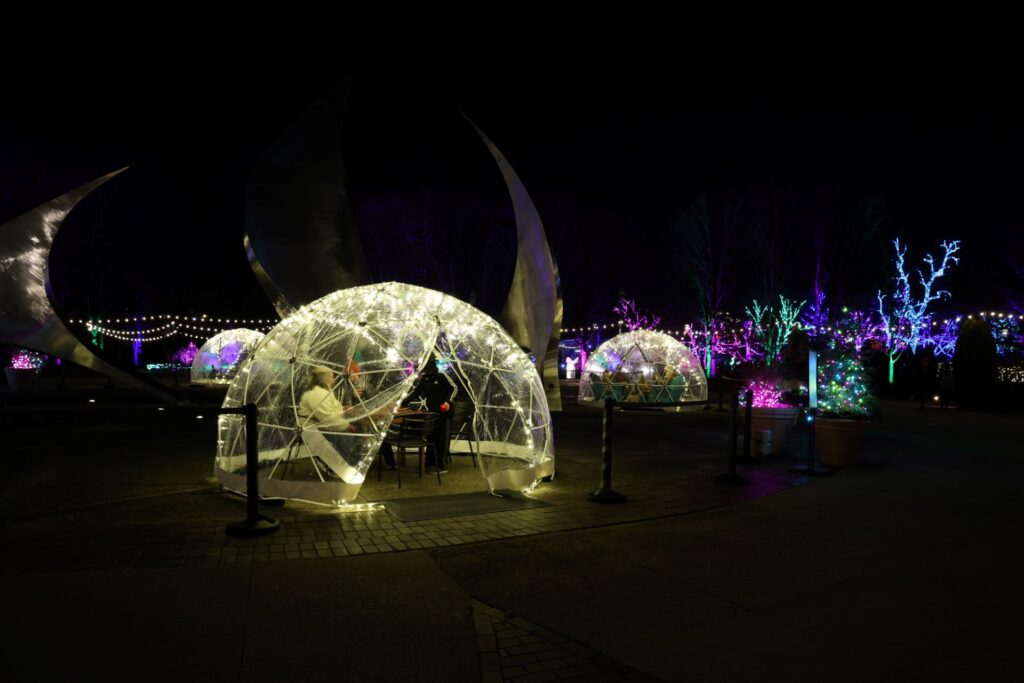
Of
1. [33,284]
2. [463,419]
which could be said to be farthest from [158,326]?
[463,419]

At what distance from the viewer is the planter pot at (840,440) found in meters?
10.1

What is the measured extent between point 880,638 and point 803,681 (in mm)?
892

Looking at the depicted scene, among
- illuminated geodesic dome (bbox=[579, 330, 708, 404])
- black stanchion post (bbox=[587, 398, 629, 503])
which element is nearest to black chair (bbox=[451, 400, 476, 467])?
black stanchion post (bbox=[587, 398, 629, 503])

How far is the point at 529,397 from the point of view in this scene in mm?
8695

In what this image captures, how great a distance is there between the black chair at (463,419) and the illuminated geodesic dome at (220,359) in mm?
22129

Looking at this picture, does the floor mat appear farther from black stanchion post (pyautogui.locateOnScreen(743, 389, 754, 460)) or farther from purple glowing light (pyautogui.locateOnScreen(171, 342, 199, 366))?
purple glowing light (pyautogui.locateOnScreen(171, 342, 199, 366))

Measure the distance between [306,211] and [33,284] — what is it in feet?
27.0

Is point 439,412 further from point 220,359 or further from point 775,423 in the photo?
point 220,359

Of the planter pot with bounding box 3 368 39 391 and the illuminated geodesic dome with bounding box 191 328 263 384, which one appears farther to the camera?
the illuminated geodesic dome with bounding box 191 328 263 384

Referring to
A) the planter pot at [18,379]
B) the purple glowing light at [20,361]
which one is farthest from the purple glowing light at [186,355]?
the planter pot at [18,379]

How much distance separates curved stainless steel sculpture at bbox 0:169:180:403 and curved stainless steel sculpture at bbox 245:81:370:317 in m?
6.10

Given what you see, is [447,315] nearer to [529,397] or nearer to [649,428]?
[529,397]

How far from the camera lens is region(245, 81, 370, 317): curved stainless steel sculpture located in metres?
11.6

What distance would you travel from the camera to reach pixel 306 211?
12.0 m
